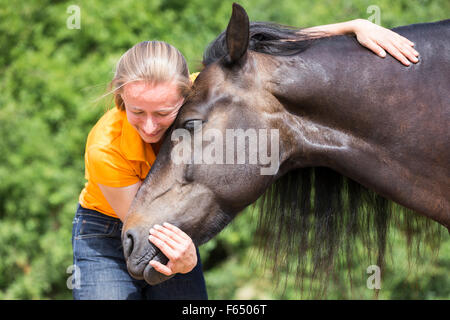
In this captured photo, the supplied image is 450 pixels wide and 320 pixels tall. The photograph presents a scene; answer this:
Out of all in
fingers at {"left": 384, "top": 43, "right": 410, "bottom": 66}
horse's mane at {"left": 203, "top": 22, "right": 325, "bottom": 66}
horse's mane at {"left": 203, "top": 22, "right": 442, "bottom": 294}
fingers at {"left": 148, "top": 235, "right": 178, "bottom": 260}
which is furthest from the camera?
horse's mane at {"left": 203, "top": 22, "right": 442, "bottom": 294}

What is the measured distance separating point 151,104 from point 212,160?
345 millimetres

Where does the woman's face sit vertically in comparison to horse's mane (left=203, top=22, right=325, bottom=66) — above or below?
below

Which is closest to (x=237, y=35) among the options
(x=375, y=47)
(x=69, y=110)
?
(x=375, y=47)

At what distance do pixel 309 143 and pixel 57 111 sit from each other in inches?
148

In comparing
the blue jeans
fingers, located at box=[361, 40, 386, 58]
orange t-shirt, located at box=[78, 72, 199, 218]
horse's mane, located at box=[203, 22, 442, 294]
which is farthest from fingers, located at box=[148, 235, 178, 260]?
fingers, located at box=[361, 40, 386, 58]

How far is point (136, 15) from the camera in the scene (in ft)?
18.1

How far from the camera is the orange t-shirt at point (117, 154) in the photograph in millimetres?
2377

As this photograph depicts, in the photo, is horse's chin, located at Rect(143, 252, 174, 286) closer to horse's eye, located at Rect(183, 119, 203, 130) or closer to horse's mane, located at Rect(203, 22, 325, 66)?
horse's eye, located at Rect(183, 119, 203, 130)

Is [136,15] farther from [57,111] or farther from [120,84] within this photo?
[120,84]

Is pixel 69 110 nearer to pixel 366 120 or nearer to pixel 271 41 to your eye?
pixel 271 41

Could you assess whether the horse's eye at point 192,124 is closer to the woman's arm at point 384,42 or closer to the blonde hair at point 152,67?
the blonde hair at point 152,67

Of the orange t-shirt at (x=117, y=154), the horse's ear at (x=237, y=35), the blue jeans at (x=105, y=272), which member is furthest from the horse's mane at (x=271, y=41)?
the blue jeans at (x=105, y=272)

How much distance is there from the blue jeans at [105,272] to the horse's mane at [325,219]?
0.52m

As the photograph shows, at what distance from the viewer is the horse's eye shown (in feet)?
7.17
